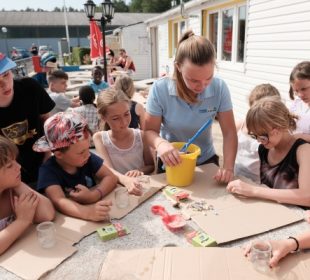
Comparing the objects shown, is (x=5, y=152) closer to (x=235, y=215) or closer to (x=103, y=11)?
(x=235, y=215)

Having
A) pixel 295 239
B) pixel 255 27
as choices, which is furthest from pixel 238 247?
pixel 255 27

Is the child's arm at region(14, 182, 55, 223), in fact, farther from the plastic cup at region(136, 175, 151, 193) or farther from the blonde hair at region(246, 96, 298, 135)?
A: the blonde hair at region(246, 96, 298, 135)

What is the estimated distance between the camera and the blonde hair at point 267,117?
1.67 meters

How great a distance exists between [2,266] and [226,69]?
7577 mm

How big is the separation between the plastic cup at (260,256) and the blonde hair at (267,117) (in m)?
0.76

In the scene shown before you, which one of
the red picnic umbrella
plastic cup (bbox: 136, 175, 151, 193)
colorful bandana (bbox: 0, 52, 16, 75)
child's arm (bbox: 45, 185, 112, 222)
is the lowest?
plastic cup (bbox: 136, 175, 151, 193)

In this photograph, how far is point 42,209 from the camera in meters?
1.44

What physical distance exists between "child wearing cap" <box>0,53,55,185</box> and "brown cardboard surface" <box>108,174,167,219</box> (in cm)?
65

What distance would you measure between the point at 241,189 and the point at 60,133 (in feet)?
3.18

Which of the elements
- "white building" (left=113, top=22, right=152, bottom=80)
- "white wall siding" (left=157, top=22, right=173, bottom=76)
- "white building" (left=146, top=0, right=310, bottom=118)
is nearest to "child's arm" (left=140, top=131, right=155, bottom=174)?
"white building" (left=146, top=0, right=310, bottom=118)

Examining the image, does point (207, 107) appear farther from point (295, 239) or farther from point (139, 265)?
point (139, 265)

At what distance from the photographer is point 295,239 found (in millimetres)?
1155

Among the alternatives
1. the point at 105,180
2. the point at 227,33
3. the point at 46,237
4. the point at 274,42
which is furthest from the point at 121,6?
the point at 46,237

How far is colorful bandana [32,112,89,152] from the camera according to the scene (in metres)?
1.57
